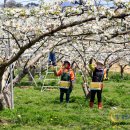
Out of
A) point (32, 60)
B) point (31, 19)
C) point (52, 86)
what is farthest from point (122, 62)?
point (31, 19)

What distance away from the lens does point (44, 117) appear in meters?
9.78

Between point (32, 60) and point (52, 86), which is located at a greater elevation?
point (32, 60)

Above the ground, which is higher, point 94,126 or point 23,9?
point 23,9

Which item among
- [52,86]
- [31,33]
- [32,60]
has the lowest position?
[52,86]

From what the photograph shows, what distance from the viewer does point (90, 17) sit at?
7.06m

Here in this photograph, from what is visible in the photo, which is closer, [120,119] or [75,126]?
[75,126]

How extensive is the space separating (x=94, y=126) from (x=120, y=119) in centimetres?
93

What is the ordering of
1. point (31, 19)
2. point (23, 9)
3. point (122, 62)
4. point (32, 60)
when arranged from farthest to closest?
point (122, 62), point (32, 60), point (31, 19), point (23, 9)

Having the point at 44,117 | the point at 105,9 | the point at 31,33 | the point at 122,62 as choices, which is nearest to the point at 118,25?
the point at 105,9

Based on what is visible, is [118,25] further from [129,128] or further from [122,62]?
[122,62]

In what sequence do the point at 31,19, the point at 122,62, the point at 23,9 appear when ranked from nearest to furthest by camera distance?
the point at 23,9 → the point at 31,19 → the point at 122,62

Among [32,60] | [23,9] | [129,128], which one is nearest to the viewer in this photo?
[23,9]

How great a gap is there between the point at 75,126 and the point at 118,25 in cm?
235

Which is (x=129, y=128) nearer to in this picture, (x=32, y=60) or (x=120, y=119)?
(x=120, y=119)
